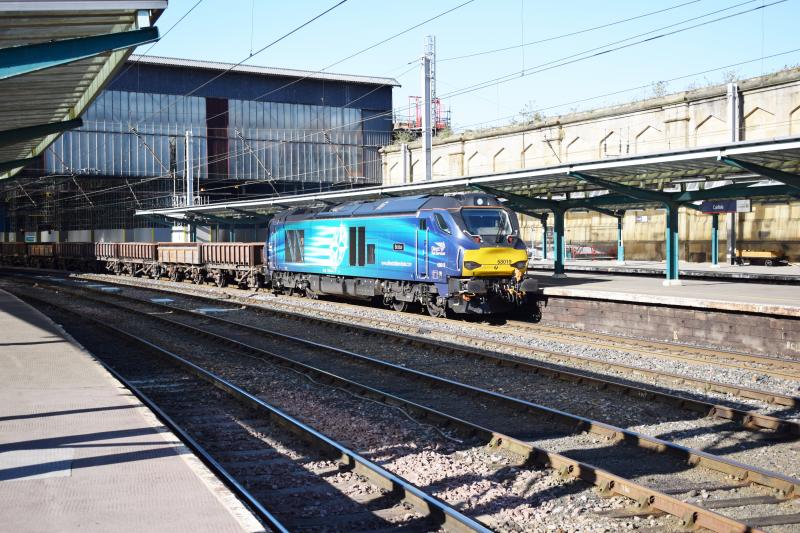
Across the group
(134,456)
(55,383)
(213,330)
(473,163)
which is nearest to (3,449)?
(134,456)

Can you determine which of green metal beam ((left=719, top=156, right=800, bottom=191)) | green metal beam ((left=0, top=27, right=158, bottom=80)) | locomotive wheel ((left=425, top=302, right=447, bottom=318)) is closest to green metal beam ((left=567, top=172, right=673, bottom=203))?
green metal beam ((left=719, top=156, right=800, bottom=191))

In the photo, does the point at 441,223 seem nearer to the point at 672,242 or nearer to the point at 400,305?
the point at 400,305

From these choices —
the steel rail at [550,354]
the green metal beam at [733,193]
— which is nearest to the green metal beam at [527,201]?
the green metal beam at [733,193]

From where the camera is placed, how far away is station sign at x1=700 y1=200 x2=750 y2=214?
1078 inches

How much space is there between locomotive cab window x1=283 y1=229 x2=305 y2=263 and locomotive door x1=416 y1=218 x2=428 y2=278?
7724 millimetres

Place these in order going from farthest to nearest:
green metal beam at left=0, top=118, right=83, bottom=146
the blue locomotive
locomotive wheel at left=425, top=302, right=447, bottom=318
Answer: locomotive wheel at left=425, top=302, right=447, bottom=318
the blue locomotive
green metal beam at left=0, top=118, right=83, bottom=146

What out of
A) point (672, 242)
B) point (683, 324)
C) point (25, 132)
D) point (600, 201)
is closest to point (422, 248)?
point (683, 324)

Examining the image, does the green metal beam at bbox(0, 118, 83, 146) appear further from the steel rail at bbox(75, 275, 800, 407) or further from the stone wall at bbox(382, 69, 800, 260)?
the stone wall at bbox(382, 69, 800, 260)

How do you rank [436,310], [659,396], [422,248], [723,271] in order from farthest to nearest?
[723,271], [436,310], [422,248], [659,396]

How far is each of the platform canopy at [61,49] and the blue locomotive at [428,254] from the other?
26.9 ft

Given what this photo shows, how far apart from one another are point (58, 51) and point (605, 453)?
9289mm

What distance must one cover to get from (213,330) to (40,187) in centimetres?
4990

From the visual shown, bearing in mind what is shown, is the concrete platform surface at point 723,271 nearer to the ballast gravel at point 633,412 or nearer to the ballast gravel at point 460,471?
the ballast gravel at point 633,412

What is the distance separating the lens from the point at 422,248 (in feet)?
67.9
